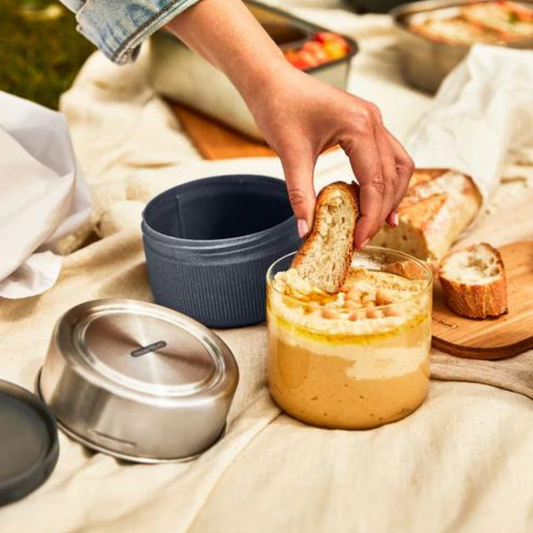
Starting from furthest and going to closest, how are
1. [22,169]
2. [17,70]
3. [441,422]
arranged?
[17,70] < [22,169] < [441,422]

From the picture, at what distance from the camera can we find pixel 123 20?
1271 mm

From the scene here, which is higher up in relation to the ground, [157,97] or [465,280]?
[465,280]

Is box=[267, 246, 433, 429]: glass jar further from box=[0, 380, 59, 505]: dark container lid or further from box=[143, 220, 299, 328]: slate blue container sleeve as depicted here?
box=[0, 380, 59, 505]: dark container lid

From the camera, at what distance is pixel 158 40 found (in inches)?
82.3

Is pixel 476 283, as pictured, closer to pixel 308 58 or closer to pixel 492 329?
pixel 492 329

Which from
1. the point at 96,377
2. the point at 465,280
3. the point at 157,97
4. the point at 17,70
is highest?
the point at 96,377

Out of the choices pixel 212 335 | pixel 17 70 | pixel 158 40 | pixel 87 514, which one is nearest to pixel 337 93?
pixel 212 335

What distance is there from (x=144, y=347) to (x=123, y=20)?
1.65 ft

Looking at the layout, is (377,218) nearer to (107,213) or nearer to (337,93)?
(337,93)

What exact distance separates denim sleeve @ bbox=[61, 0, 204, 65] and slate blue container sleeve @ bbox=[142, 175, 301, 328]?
0.79ft

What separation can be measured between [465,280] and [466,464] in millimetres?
401

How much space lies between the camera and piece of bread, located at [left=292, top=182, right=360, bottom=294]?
1125mm

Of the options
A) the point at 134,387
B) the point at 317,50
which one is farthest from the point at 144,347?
the point at 317,50

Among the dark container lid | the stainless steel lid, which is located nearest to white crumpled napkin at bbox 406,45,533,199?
the stainless steel lid
